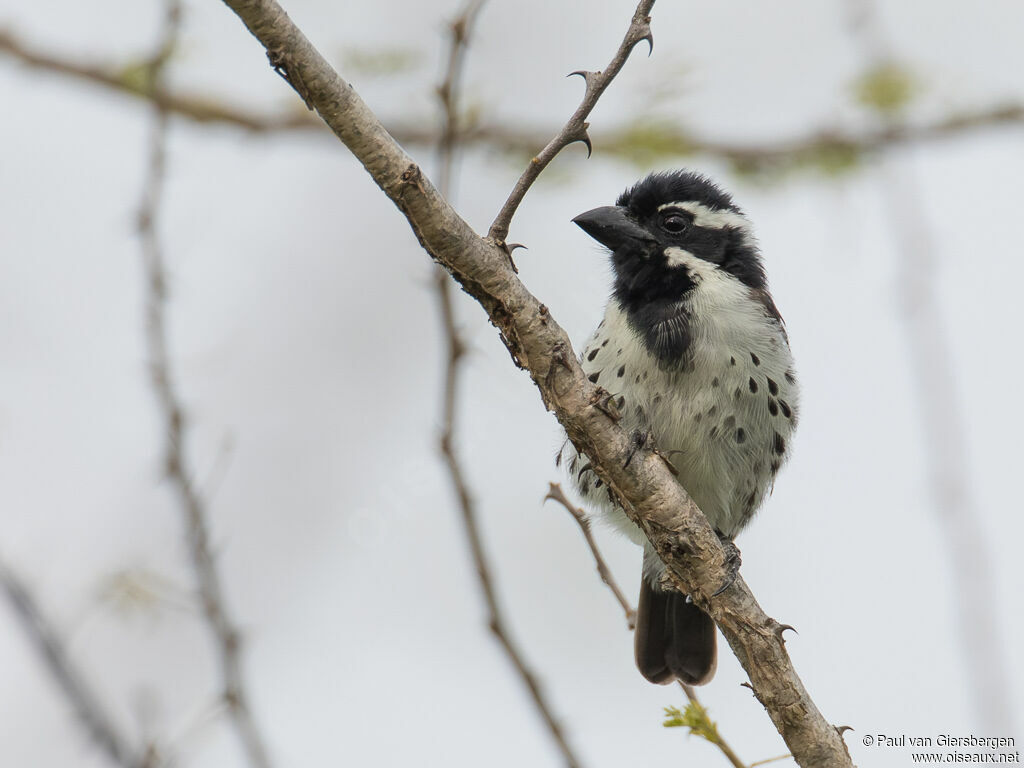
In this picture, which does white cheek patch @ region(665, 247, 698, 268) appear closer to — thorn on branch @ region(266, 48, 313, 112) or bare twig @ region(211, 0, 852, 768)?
bare twig @ region(211, 0, 852, 768)

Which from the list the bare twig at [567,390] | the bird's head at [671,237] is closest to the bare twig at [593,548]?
the bare twig at [567,390]

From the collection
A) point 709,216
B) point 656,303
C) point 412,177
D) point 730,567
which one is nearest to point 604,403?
point 730,567

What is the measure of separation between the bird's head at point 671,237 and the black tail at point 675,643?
5.35 ft

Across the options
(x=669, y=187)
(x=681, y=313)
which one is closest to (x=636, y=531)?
(x=681, y=313)

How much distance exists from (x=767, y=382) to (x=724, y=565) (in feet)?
5.36

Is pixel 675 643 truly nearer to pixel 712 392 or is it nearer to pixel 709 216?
pixel 712 392

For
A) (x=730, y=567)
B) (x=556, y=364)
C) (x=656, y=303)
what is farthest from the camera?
(x=656, y=303)

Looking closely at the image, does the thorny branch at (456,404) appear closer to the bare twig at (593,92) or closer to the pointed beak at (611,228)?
the bare twig at (593,92)

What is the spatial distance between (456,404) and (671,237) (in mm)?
2074

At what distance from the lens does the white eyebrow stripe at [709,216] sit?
538 cm

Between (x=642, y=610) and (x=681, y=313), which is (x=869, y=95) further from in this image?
(x=642, y=610)

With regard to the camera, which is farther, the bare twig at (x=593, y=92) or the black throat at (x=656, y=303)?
the black throat at (x=656, y=303)

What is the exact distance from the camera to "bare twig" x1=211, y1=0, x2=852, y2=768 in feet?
9.13

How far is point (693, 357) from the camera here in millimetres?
4883
